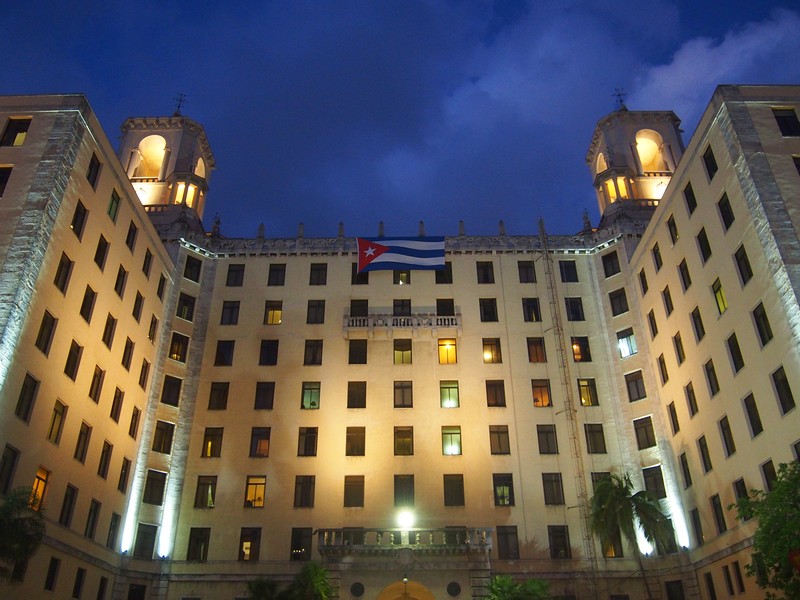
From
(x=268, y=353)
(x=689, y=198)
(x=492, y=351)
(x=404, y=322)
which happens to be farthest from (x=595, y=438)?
(x=268, y=353)

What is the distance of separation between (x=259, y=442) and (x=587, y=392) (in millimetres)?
24709

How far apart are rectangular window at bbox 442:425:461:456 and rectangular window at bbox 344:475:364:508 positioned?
6362 mm

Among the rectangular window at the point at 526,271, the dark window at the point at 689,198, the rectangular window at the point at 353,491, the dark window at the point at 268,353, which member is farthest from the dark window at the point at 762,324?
the dark window at the point at 268,353

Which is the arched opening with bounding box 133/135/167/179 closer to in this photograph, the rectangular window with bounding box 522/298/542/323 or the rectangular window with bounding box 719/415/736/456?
the rectangular window with bounding box 522/298/542/323

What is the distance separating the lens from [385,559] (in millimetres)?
40812

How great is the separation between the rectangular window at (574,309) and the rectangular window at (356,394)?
56.8ft

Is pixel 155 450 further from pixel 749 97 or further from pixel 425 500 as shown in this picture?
pixel 749 97

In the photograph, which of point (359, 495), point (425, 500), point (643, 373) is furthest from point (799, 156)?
point (359, 495)

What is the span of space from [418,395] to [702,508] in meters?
20.3

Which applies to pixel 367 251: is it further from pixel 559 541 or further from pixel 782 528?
pixel 782 528

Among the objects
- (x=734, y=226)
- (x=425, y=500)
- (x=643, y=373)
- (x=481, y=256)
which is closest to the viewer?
(x=734, y=226)

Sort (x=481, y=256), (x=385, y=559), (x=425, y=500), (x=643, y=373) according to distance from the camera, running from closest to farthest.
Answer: (x=385, y=559) < (x=425, y=500) < (x=643, y=373) < (x=481, y=256)

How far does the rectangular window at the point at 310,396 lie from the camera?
50322 millimetres

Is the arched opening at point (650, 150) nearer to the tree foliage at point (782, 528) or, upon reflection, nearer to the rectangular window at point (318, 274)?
the rectangular window at point (318, 274)
